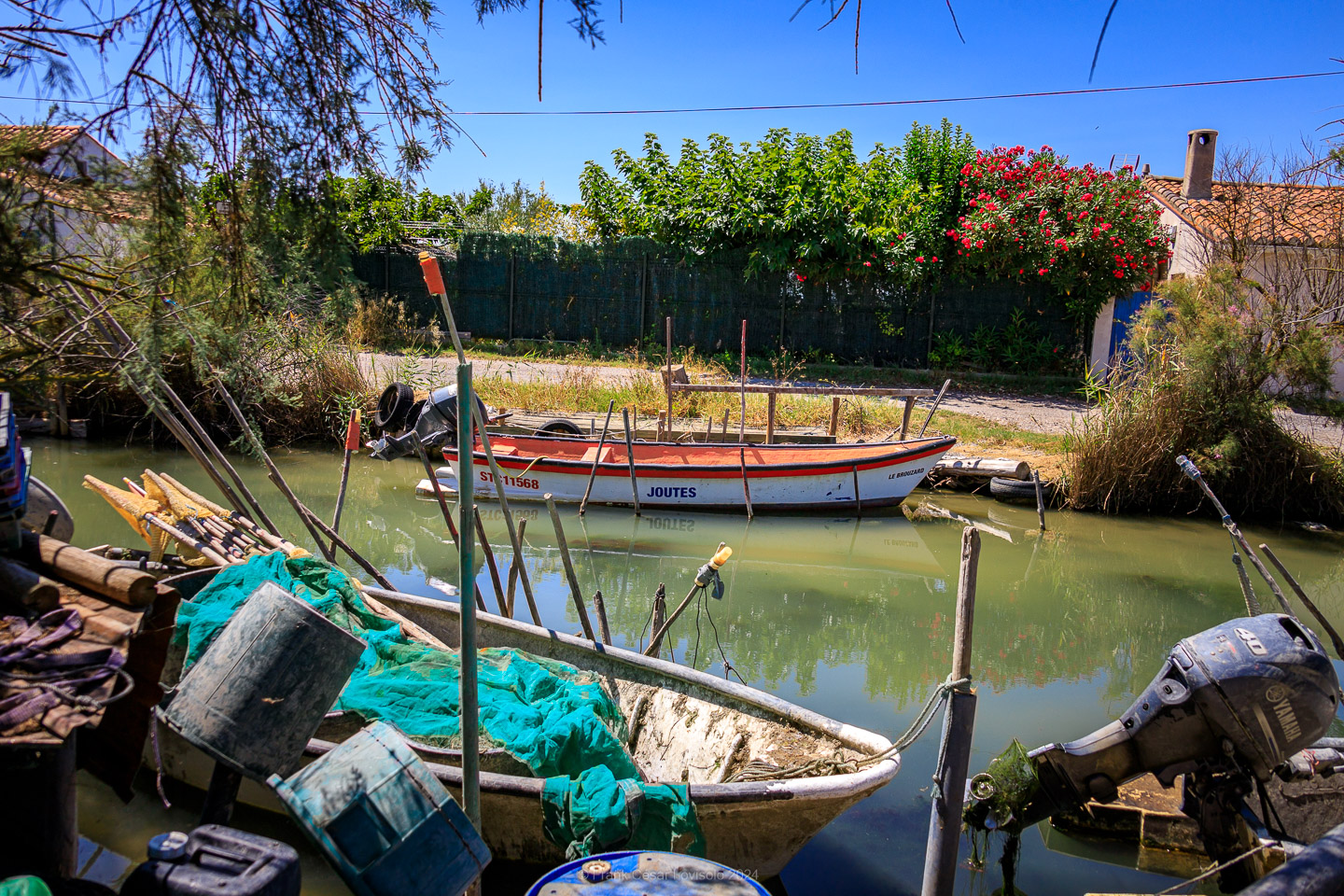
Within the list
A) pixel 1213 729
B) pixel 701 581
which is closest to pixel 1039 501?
pixel 701 581

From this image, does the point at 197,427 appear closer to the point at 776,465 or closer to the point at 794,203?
the point at 776,465

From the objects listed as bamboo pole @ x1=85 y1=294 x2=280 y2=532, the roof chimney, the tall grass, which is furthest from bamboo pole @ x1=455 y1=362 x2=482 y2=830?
the roof chimney

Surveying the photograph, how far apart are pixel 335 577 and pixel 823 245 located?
14.9m

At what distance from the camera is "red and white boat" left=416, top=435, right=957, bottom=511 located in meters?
11.8

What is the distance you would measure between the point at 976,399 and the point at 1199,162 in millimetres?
8324

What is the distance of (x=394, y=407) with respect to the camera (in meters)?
11.7

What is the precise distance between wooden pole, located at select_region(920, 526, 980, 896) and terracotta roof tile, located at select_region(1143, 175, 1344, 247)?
11.0 metres

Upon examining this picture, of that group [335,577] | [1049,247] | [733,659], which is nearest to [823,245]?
[1049,247]

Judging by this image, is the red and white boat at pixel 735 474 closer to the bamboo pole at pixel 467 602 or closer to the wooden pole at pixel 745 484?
the wooden pole at pixel 745 484

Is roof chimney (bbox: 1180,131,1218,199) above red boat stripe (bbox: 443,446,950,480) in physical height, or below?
above

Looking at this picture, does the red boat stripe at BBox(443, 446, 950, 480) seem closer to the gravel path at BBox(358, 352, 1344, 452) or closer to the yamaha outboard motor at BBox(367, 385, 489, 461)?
the yamaha outboard motor at BBox(367, 385, 489, 461)

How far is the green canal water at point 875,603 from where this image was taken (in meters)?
4.84

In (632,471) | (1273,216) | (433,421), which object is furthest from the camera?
(1273,216)

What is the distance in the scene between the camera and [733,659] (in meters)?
7.50
